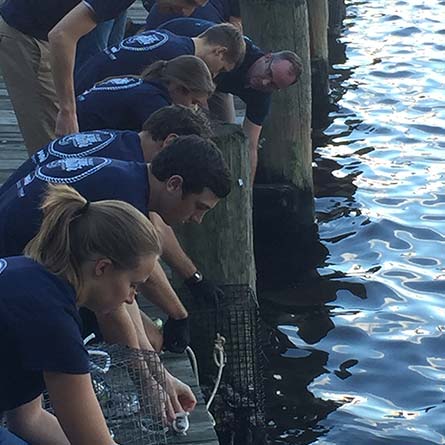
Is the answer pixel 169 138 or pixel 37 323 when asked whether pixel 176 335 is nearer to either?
pixel 169 138

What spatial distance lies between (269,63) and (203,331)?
6.76 ft

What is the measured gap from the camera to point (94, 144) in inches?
169

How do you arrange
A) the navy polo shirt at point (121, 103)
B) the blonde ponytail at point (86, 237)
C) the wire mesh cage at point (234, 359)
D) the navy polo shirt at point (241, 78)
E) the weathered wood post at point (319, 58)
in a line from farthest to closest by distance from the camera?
the weathered wood post at point (319, 58) < the navy polo shirt at point (241, 78) < the wire mesh cage at point (234, 359) < the navy polo shirt at point (121, 103) < the blonde ponytail at point (86, 237)

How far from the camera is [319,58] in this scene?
11289 mm

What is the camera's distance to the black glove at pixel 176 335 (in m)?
4.68

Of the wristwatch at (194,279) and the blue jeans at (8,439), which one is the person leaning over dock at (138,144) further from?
the blue jeans at (8,439)

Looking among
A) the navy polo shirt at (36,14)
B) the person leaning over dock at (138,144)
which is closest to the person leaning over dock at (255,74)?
the navy polo shirt at (36,14)

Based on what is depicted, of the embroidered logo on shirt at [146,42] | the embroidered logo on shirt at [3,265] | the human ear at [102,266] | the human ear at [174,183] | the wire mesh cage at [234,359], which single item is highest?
the embroidered logo on shirt at [3,265]

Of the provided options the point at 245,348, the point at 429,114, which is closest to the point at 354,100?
the point at 429,114

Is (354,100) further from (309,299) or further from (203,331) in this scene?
(203,331)

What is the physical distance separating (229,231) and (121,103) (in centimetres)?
85

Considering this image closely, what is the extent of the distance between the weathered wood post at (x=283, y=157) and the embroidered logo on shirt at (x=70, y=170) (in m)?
3.80

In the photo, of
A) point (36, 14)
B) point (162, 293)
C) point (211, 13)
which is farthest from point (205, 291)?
point (211, 13)

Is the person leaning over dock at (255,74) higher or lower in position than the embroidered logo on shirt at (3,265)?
lower
